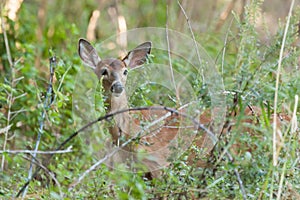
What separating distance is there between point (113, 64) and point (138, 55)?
0.72ft

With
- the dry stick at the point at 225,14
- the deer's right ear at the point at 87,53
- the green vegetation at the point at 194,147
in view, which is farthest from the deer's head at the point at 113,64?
the dry stick at the point at 225,14

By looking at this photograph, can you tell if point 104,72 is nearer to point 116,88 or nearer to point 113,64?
point 113,64

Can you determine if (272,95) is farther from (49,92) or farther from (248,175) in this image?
(49,92)

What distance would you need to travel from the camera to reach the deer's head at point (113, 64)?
16.7 feet

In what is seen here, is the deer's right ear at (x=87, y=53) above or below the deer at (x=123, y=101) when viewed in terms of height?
above

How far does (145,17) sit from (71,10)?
111 centimetres

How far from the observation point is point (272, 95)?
336 cm

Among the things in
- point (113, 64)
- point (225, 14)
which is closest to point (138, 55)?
point (113, 64)

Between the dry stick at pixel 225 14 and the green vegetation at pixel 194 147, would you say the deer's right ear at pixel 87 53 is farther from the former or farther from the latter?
the dry stick at pixel 225 14

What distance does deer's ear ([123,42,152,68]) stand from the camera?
16.7ft

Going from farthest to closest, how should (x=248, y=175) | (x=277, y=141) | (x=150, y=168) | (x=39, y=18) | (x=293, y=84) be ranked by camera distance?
1. (x=39, y=18)
2. (x=150, y=168)
3. (x=293, y=84)
4. (x=248, y=175)
5. (x=277, y=141)

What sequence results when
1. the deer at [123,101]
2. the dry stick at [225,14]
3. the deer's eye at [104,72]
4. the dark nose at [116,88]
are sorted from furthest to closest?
the dry stick at [225,14] < the deer's eye at [104,72] < the dark nose at [116,88] < the deer at [123,101]

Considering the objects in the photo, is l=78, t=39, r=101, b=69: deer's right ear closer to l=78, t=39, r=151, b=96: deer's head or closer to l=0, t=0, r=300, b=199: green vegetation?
l=78, t=39, r=151, b=96: deer's head

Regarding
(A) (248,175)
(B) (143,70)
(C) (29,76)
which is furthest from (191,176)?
(C) (29,76)
